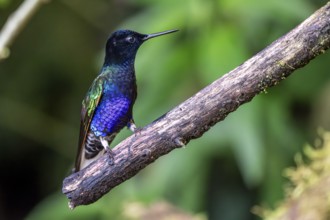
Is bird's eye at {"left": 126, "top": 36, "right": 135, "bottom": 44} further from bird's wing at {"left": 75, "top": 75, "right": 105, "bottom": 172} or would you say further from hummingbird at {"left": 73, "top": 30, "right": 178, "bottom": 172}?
bird's wing at {"left": 75, "top": 75, "right": 105, "bottom": 172}

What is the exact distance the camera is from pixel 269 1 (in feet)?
9.13

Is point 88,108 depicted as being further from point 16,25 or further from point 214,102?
point 16,25

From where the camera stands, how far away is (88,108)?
1653 millimetres

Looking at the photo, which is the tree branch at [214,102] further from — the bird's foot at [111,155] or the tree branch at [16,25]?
the tree branch at [16,25]

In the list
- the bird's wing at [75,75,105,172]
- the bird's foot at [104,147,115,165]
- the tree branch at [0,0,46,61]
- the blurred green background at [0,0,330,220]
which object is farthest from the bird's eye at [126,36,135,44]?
the blurred green background at [0,0,330,220]

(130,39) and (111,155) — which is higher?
(130,39)

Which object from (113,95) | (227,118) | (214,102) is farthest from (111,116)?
(227,118)

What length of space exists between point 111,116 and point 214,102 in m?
0.28

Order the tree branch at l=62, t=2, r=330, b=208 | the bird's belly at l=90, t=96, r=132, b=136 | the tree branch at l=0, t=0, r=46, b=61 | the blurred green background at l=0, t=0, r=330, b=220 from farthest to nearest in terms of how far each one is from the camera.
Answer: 1. the blurred green background at l=0, t=0, r=330, b=220
2. the tree branch at l=0, t=0, r=46, b=61
3. the bird's belly at l=90, t=96, r=132, b=136
4. the tree branch at l=62, t=2, r=330, b=208

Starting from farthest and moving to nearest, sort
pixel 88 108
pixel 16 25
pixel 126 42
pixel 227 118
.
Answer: pixel 227 118 < pixel 16 25 < pixel 88 108 < pixel 126 42

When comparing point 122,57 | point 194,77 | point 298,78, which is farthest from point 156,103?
point 122,57

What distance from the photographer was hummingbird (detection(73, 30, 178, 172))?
5.08 ft

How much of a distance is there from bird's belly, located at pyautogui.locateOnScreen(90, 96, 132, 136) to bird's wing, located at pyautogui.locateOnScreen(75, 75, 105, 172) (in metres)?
0.01

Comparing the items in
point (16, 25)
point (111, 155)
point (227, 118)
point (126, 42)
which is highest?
point (16, 25)
